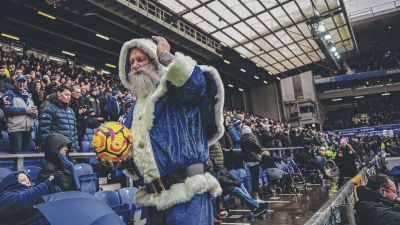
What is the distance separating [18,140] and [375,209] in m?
4.67

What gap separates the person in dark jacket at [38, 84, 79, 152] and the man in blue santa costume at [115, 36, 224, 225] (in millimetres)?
3296

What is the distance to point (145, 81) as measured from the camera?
182 cm

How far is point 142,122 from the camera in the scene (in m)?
1.70

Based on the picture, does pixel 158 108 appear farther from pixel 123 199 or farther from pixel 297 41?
pixel 297 41

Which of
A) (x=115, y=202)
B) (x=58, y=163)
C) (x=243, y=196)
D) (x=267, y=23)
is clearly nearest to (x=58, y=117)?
(x=58, y=163)

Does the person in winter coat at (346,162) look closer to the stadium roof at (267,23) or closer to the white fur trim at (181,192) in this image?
the stadium roof at (267,23)

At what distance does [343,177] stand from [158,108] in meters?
8.35

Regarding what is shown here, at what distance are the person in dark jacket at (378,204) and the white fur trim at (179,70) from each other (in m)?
2.44

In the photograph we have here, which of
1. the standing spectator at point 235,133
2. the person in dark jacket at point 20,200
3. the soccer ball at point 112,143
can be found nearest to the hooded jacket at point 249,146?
the standing spectator at point 235,133

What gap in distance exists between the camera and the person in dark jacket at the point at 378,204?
294 cm

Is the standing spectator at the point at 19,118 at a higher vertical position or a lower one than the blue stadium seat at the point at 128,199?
higher

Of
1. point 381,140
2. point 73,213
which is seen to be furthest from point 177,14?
point 381,140

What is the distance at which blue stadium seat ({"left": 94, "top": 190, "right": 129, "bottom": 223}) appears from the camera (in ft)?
12.1

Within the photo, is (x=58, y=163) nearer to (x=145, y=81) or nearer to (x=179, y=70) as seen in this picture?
(x=145, y=81)
